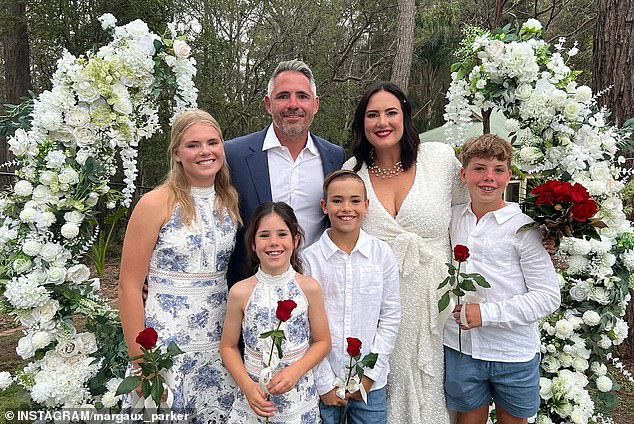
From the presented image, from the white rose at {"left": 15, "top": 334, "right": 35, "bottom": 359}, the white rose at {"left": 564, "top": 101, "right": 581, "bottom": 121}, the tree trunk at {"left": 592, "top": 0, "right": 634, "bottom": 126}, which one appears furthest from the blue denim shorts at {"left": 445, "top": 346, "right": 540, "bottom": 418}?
the tree trunk at {"left": 592, "top": 0, "right": 634, "bottom": 126}

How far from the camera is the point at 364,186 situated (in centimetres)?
273

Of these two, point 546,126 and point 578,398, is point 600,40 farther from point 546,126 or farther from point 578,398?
point 578,398

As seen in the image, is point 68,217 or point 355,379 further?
point 68,217

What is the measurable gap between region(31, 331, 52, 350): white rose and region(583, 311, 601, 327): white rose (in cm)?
308

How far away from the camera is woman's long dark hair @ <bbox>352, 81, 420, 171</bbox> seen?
9.58 ft

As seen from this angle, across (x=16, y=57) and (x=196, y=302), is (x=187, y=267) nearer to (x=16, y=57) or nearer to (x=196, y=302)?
(x=196, y=302)

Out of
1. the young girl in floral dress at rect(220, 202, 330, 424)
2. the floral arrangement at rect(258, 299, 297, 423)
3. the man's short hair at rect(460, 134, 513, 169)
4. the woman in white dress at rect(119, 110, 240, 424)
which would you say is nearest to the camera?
the floral arrangement at rect(258, 299, 297, 423)

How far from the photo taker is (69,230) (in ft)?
9.30

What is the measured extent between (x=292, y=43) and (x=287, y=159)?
10936mm

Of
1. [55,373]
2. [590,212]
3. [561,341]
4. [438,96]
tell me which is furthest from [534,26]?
[438,96]

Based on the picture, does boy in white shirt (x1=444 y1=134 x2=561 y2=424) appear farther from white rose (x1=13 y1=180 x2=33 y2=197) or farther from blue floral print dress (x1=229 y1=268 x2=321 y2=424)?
white rose (x1=13 y1=180 x2=33 y2=197)

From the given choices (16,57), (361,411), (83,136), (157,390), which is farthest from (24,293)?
(16,57)

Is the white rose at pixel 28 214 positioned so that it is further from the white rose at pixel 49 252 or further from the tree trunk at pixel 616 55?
the tree trunk at pixel 616 55

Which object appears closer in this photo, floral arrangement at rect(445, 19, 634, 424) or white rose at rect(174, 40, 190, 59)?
floral arrangement at rect(445, 19, 634, 424)
